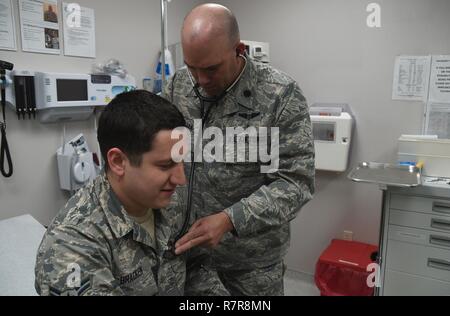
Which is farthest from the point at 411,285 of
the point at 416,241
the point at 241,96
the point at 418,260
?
the point at 241,96

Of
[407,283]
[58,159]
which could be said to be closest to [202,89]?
[58,159]

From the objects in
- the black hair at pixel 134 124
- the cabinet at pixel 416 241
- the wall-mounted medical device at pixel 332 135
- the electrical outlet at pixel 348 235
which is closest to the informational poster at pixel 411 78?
the wall-mounted medical device at pixel 332 135

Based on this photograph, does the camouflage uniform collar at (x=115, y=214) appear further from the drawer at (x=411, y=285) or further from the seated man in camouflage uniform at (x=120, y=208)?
the drawer at (x=411, y=285)

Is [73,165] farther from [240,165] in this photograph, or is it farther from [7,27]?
[240,165]

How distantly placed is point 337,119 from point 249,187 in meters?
1.38

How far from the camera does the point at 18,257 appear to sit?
144 cm

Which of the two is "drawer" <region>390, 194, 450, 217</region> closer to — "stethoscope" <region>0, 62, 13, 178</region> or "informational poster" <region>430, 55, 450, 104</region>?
"informational poster" <region>430, 55, 450, 104</region>

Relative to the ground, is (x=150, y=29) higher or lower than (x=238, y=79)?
higher

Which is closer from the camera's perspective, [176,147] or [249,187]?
[176,147]

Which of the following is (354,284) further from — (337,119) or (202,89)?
(202,89)

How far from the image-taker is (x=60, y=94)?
6.37ft

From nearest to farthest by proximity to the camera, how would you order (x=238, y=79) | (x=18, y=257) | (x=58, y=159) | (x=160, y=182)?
(x=160, y=182)
(x=238, y=79)
(x=18, y=257)
(x=58, y=159)

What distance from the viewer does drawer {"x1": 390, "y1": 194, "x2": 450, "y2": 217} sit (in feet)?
6.61

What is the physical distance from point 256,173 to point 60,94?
1.25 metres
